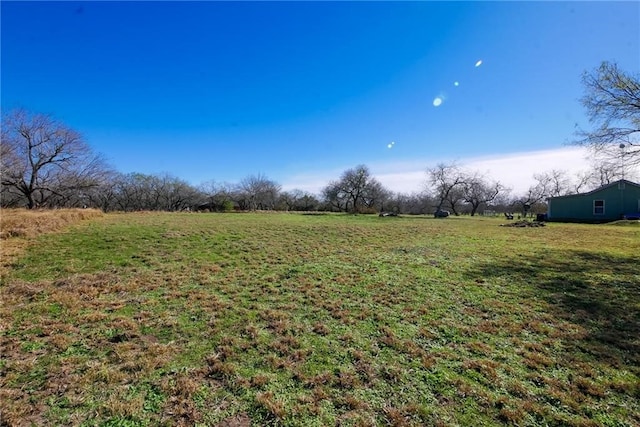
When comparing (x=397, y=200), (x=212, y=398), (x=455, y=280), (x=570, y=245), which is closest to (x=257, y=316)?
(x=212, y=398)

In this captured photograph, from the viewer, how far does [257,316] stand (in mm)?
4328

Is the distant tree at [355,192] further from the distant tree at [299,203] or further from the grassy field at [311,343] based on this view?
the grassy field at [311,343]

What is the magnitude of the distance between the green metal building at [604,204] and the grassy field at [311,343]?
80.5 ft

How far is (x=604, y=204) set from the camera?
2511 centimetres

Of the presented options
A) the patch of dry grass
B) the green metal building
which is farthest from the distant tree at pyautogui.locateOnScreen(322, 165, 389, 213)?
the patch of dry grass

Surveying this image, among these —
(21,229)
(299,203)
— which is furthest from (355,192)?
(21,229)

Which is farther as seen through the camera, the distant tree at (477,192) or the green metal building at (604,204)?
the distant tree at (477,192)

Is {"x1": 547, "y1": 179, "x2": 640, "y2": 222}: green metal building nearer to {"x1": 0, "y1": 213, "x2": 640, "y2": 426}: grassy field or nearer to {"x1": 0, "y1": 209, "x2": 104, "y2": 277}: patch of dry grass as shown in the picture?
{"x1": 0, "y1": 213, "x2": 640, "y2": 426}: grassy field

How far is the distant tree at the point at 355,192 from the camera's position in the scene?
143 ft

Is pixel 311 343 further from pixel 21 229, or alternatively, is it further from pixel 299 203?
pixel 299 203

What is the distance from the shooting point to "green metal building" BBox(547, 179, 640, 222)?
24.1 m

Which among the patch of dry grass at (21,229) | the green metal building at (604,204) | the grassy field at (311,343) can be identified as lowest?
the grassy field at (311,343)

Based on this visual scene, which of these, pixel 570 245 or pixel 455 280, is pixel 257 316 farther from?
pixel 570 245

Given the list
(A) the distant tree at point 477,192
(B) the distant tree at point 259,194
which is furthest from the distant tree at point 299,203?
(A) the distant tree at point 477,192
